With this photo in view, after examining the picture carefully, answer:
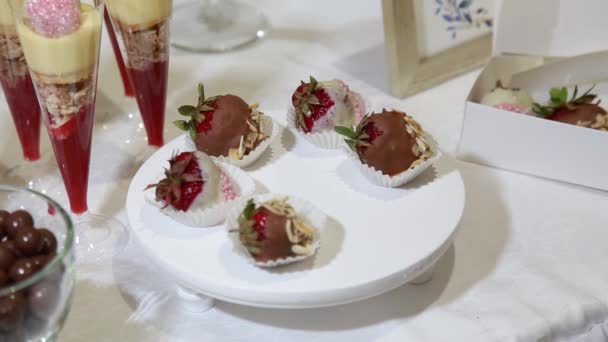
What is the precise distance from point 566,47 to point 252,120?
54 cm

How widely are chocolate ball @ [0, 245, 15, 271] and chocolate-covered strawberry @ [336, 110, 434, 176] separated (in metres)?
0.36

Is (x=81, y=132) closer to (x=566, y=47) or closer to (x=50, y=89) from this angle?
(x=50, y=89)

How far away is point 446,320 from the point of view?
2.72 feet

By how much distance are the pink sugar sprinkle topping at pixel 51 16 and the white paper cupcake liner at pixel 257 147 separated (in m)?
0.19

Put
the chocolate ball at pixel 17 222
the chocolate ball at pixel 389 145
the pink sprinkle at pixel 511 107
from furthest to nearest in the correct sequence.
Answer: the pink sprinkle at pixel 511 107
the chocolate ball at pixel 389 145
the chocolate ball at pixel 17 222

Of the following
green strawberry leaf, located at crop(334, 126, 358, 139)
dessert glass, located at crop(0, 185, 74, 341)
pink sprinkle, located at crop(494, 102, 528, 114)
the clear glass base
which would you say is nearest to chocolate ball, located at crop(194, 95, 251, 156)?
green strawberry leaf, located at crop(334, 126, 358, 139)

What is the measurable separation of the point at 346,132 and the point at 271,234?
175 mm

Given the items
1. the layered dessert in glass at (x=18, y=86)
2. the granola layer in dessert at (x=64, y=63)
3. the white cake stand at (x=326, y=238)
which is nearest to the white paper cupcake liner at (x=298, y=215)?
the white cake stand at (x=326, y=238)

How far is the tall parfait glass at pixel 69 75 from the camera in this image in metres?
0.83

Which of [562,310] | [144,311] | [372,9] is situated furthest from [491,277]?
[372,9]

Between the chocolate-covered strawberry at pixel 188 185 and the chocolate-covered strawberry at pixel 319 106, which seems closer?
the chocolate-covered strawberry at pixel 188 185

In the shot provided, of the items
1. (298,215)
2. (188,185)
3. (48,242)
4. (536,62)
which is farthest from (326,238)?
(536,62)

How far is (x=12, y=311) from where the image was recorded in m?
0.63

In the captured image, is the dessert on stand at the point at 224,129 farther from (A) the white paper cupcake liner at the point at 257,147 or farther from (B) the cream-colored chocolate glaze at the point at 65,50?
(B) the cream-colored chocolate glaze at the point at 65,50
